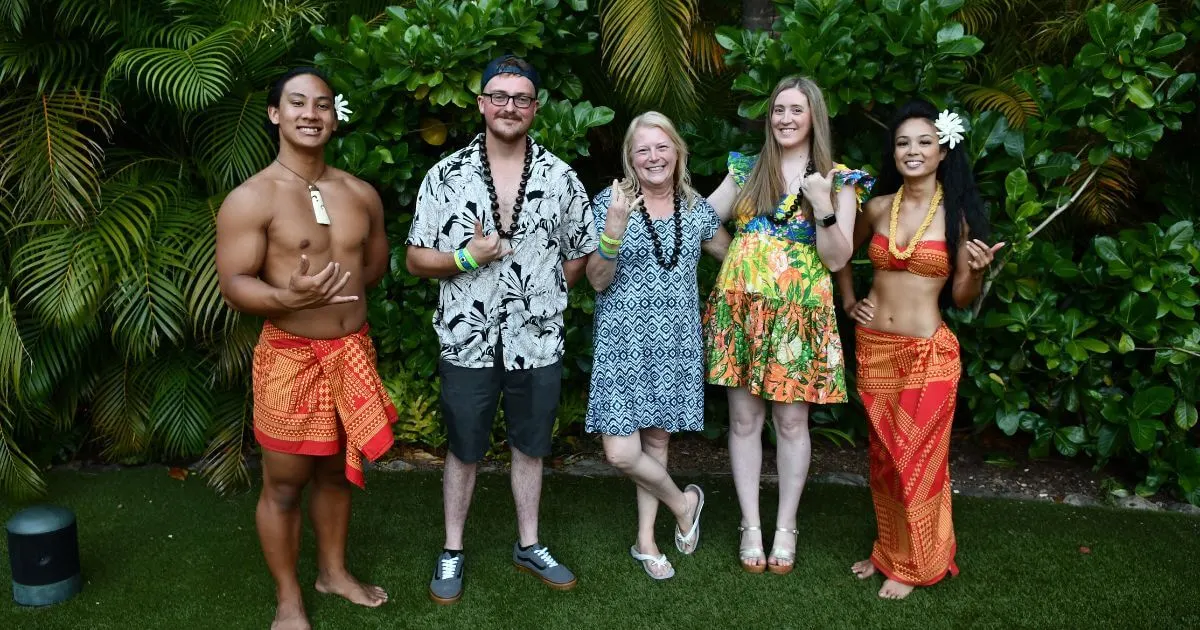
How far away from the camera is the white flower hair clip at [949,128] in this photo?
3359mm

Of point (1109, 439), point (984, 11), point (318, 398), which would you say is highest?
point (984, 11)

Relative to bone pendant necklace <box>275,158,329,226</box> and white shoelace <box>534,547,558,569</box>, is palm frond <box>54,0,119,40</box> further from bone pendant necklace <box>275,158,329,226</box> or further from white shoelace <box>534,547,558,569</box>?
white shoelace <box>534,547,558,569</box>

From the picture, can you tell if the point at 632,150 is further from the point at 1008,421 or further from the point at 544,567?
the point at 1008,421

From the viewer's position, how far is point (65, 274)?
420 centimetres

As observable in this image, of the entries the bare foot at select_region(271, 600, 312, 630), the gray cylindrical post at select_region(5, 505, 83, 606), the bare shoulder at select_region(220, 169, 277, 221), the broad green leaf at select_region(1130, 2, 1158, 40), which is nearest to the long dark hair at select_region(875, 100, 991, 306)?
the broad green leaf at select_region(1130, 2, 1158, 40)

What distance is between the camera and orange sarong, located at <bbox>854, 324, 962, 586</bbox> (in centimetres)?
351

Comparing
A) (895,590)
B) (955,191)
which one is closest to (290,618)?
(895,590)

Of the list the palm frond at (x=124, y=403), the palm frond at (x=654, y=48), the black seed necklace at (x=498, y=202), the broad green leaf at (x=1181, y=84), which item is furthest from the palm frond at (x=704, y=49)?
the palm frond at (x=124, y=403)

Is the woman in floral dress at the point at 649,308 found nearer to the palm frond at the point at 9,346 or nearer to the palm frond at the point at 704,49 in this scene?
the palm frond at the point at 704,49

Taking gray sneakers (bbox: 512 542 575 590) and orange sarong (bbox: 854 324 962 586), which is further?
gray sneakers (bbox: 512 542 575 590)

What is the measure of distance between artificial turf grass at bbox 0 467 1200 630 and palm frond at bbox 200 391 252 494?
0.10m

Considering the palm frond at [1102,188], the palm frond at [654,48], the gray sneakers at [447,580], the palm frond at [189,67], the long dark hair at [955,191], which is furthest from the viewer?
the palm frond at [1102,188]

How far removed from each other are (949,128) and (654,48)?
1696mm

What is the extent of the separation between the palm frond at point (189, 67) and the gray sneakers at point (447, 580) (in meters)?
2.20
